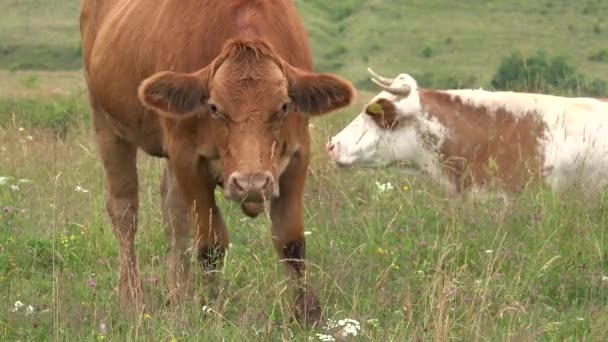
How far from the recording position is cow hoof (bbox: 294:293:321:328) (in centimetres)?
541

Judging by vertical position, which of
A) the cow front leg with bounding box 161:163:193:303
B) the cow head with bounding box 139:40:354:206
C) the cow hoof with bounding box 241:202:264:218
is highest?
the cow head with bounding box 139:40:354:206

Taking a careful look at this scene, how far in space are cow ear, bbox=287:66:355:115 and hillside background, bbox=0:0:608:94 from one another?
2598 centimetres

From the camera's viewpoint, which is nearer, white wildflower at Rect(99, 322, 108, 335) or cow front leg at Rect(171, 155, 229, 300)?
white wildflower at Rect(99, 322, 108, 335)

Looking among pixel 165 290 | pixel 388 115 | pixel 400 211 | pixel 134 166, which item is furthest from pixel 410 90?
pixel 165 290

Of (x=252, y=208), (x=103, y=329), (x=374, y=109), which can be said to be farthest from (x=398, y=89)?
(x=103, y=329)

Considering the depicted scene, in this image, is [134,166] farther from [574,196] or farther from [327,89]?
[574,196]

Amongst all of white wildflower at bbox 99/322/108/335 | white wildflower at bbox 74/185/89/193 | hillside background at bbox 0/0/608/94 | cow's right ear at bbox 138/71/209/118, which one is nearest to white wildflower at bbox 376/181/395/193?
white wildflower at bbox 74/185/89/193

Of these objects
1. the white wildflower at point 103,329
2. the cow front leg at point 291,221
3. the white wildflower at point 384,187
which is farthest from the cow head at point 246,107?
the white wildflower at point 384,187

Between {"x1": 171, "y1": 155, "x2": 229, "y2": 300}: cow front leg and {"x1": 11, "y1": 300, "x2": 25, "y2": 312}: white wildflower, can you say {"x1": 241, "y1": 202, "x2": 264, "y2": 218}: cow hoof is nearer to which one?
{"x1": 171, "y1": 155, "x2": 229, "y2": 300}: cow front leg

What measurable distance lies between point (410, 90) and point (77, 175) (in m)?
2.51

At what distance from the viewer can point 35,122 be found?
17672mm

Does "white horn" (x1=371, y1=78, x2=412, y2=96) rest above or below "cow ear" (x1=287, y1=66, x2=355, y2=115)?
below

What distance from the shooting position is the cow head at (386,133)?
9.39 metres

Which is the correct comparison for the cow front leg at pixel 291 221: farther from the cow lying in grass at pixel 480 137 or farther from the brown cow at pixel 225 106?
the cow lying in grass at pixel 480 137
